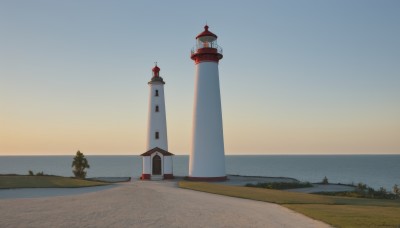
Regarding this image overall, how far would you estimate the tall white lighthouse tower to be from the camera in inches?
1339

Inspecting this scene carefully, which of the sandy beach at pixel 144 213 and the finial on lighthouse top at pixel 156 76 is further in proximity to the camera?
the finial on lighthouse top at pixel 156 76

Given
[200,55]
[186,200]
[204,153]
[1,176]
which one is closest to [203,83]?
[200,55]

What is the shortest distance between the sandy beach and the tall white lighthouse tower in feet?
44.2

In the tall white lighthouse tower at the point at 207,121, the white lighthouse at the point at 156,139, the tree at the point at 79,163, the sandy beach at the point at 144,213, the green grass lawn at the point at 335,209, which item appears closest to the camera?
the sandy beach at the point at 144,213

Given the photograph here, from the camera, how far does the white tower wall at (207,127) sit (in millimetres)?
34000

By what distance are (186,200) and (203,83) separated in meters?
17.0

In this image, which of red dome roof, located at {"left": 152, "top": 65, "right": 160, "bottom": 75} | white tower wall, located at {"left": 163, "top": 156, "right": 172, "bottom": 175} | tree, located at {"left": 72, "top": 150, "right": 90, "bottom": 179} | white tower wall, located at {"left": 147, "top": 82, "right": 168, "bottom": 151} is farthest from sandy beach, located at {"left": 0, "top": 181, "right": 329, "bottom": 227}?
tree, located at {"left": 72, "top": 150, "right": 90, "bottom": 179}

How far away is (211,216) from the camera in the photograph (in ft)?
50.1

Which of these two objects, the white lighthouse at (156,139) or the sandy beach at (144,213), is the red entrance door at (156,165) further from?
the sandy beach at (144,213)

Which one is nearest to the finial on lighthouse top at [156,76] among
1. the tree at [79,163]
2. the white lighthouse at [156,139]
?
the white lighthouse at [156,139]

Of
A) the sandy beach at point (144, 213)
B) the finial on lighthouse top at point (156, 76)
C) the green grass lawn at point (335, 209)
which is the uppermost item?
the finial on lighthouse top at point (156, 76)

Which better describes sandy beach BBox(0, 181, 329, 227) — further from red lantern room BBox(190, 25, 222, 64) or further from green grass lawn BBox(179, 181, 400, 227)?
red lantern room BBox(190, 25, 222, 64)

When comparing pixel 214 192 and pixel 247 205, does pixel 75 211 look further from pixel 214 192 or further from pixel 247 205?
pixel 214 192

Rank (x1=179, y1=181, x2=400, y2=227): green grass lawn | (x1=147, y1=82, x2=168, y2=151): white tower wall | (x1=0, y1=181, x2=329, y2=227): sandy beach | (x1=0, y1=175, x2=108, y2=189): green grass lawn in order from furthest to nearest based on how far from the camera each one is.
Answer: (x1=147, y1=82, x2=168, y2=151): white tower wall < (x1=0, y1=175, x2=108, y2=189): green grass lawn < (x1=179, y1=181, x2=400, y2=227): green grass lawn < (x1=0, y1=181, x2=329, y2=227): sandy beach
